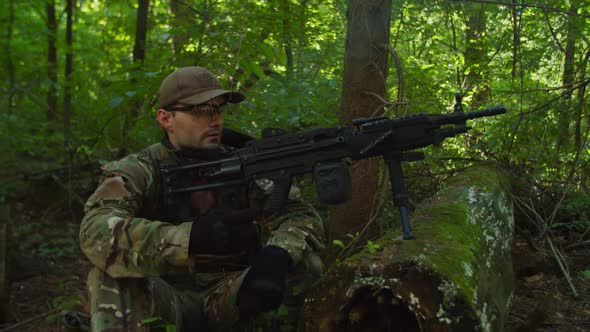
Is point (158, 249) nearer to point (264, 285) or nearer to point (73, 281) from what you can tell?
point (264, 285)

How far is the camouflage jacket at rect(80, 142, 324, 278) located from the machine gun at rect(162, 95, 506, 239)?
6.9 inches

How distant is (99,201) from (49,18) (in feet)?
25.7

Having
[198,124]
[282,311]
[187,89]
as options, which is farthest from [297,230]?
[187,89]

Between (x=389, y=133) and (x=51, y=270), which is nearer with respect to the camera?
(x=389, y=133)

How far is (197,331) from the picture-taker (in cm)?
330

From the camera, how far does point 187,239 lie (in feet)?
8.75

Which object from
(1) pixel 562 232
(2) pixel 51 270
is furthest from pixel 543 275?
(2) pixel 51 270

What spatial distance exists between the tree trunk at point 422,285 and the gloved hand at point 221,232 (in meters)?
0.51

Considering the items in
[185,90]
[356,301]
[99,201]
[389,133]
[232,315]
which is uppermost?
[185,90]

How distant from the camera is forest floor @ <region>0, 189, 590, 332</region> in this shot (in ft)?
12.2

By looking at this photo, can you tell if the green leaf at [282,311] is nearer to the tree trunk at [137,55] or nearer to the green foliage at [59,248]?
the tree trunk at [137,55]

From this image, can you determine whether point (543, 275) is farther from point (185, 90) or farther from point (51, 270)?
point (51, 270)

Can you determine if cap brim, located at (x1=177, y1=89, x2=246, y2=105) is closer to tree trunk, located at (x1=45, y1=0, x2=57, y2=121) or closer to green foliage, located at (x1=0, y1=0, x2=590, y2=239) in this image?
green foliage, located at (x1=0, y1=0, x2=590, y2=239)

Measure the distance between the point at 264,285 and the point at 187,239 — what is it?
0.50 m
